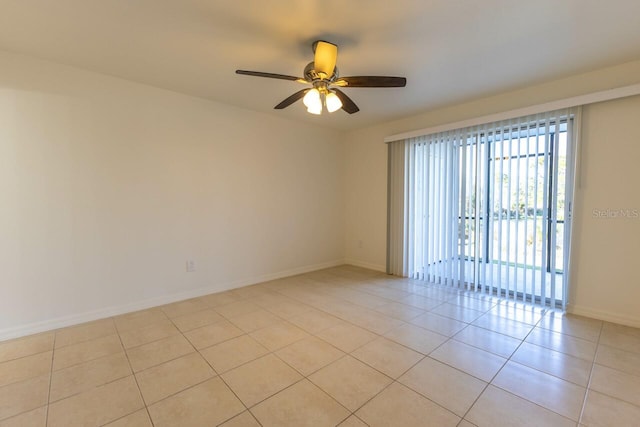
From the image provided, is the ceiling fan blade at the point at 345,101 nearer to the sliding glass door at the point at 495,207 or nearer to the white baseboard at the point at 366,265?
the sliding glass door at the point at 495,207

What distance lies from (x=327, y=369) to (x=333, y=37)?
236 cm

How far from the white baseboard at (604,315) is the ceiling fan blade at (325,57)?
3235 millimetres

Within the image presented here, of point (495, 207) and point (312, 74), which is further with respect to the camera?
point (495, 207)

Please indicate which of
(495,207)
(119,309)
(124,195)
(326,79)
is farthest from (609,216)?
(119,309)

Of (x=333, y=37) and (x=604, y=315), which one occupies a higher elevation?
(x=333, y=37)

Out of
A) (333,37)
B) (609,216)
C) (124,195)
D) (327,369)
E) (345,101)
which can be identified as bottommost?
(327,369)

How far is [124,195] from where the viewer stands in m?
2.84

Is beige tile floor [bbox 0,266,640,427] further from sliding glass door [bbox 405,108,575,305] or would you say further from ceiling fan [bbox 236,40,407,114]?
ceiling fan [bbox 236,40,407,114]

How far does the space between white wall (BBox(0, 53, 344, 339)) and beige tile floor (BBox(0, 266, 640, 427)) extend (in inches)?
15.7

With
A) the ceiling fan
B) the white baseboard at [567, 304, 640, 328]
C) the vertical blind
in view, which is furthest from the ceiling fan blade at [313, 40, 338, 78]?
the white baseboard at [567, 304, 640, 328]

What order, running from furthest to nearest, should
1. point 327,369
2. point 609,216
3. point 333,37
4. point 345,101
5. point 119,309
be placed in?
point 119,309
point 609,216
point 345,101
point 333,37
point 327,369

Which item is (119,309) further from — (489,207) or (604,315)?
(604,315)

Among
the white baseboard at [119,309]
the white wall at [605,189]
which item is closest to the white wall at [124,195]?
the white baseboard at [119,309]

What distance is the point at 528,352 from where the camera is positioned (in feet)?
6.93
